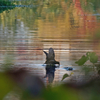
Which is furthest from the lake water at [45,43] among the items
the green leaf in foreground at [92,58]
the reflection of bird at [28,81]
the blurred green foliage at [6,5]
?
the blurred green foliage at [6,5]

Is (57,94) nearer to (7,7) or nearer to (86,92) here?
(86,92)

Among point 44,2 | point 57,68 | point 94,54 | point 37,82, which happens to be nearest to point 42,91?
point 37,82

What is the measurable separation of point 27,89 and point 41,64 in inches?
110

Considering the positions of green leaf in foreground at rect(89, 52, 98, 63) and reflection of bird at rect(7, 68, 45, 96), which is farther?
green leaf in foreground at rect(89, 52, 98, 63)

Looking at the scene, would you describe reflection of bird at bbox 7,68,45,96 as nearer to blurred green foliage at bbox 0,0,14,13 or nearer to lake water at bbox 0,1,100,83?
lake water at bbox 0,1,100,83

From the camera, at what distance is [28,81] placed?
29 centimetres

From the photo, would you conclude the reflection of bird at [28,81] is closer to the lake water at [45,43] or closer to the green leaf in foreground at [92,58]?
the lake water at [45,43]

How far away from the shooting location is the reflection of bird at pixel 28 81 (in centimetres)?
28

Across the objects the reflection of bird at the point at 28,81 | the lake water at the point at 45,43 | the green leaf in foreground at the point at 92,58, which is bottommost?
the reflection of bird at the point at 28,81

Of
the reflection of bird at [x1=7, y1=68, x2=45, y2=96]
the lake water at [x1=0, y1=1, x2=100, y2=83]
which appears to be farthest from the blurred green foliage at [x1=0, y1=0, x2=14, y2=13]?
the reflection of bird at [x1=7, y1=68, x2=45, y2=96]

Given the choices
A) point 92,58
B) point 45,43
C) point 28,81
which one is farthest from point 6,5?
point 28,81

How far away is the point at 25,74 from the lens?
11.8 inches

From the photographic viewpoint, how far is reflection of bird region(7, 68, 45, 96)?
0.92 ft

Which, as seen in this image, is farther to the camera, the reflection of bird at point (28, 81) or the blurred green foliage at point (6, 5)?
the blurred green foliage at point (6, 5)
